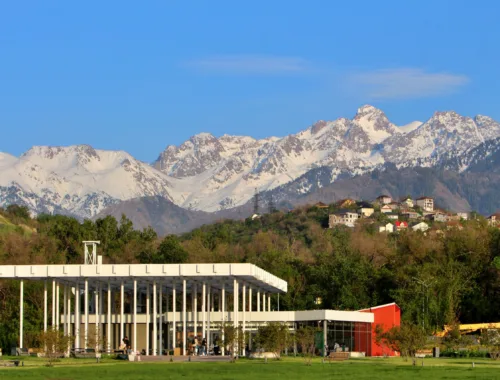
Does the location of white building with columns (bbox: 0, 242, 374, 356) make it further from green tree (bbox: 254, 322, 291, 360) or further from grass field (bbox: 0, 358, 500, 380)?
grass field (bbox: 0, 358, 500, 380)

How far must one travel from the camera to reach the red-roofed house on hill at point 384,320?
97688 millimetres

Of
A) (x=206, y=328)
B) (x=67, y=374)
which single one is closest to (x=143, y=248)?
(x=206, y=328)

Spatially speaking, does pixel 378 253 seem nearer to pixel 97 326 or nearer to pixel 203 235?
pixel 203 235

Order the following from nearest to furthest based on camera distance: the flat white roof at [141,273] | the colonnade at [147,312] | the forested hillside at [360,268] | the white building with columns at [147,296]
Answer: the flat white roof at [141,273]
the white building with columns at [147,296]
the colonnade at [147,312]
the forested hillside at [360,268]

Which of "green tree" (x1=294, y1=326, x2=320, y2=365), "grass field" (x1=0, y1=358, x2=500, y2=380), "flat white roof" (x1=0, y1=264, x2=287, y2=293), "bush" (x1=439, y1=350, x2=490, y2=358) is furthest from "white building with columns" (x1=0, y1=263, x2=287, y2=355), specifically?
"grass field" (x1=0, y1=358, x2=500, y2=380)

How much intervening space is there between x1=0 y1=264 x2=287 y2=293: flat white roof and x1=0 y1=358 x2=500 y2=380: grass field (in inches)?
553

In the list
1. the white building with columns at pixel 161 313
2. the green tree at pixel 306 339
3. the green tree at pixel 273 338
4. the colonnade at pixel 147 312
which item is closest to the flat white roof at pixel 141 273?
the white building with columns at pixel 161 313

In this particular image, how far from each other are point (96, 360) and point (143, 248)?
73020 mm

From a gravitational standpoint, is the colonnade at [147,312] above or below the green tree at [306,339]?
above

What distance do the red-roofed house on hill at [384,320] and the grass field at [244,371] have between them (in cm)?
2516

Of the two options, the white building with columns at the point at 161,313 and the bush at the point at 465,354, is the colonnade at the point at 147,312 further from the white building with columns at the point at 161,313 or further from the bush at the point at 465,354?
the bush at the point at 465,354

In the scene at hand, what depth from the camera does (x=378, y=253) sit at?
142 meters

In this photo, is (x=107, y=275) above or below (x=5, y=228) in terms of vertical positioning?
below

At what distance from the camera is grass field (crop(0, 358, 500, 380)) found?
57031 mm
